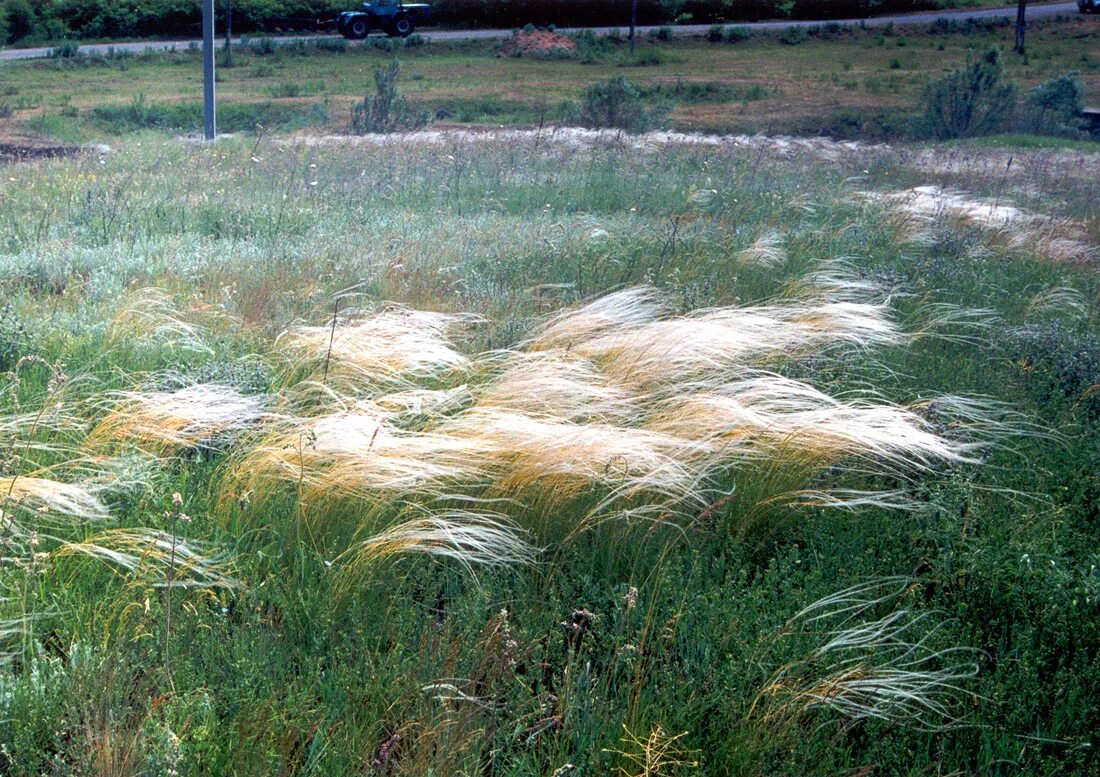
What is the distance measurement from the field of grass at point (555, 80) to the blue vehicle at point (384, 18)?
28.5 inches

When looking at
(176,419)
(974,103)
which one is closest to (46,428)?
(176,419)

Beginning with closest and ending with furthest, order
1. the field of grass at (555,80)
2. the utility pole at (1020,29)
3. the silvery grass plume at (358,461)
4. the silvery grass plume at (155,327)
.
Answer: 1. the silvery grass plume at (358,461)
2. the silvery grass plume at (155,327)
3. the field of grass at (555,80)
4. the utility pole at (1020,29)

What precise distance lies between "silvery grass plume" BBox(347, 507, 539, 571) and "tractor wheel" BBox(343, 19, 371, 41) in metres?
40.2

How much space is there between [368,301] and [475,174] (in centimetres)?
622

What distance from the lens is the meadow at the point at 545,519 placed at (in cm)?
A: 216

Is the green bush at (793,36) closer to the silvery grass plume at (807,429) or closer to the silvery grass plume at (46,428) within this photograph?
the silvery grass plume at (807,429)

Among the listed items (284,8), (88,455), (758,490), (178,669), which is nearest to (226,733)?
(178,669)

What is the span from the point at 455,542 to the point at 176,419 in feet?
4.35

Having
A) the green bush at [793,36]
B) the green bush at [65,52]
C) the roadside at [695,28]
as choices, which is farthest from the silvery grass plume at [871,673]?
the green bush at [793,36]

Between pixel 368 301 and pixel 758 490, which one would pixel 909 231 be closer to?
pixel 368 301

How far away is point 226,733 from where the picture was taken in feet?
6.75

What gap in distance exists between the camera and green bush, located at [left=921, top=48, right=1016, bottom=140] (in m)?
23.2

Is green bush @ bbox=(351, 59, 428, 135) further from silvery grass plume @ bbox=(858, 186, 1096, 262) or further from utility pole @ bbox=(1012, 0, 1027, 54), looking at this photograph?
utility pole @ bbox=(1012, 0, 1027, 54)

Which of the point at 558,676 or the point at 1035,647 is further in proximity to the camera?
the point at 1035,647
